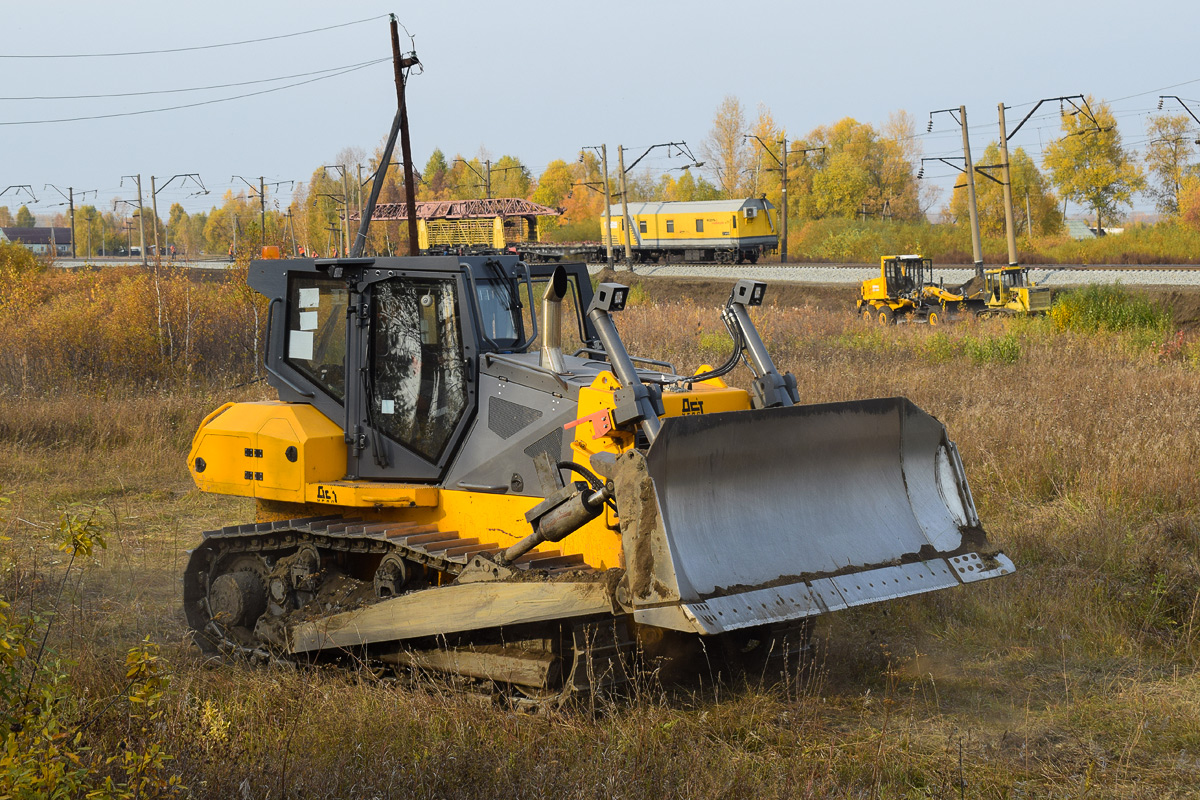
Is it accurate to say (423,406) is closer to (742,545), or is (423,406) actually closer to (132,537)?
(742,545)

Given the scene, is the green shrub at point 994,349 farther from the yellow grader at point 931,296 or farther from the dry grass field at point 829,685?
the yellow grader at point 931,296

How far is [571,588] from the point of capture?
495 centimetres

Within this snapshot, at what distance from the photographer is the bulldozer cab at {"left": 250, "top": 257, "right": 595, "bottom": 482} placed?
6.24m

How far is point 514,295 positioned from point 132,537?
5.15 m

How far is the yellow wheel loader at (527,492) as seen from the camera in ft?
16.2

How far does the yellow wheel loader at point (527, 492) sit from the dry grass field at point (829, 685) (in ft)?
1.13

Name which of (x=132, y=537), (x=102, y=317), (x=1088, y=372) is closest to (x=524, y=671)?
(x=132, y=537)

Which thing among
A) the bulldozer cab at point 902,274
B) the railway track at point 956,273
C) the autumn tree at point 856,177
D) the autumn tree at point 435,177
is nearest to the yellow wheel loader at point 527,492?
the bulldozer cab at point 902,274

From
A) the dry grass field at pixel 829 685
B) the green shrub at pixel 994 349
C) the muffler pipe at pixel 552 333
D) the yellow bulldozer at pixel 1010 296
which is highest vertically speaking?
the yellow bulldozer at pixel 1010 296

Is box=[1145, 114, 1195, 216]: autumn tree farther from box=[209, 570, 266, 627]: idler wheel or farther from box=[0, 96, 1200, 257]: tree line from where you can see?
box=[209, 570, 266, 627]: idler wheel

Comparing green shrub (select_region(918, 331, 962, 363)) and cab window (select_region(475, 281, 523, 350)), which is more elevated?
cab window (select_region(475, 281, 523, 350))

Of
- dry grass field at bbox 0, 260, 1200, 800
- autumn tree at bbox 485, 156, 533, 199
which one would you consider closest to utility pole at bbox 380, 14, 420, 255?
dry grass field at bbox 0, 260, 1200, 800

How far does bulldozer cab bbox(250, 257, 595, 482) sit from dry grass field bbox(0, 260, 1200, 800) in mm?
1412

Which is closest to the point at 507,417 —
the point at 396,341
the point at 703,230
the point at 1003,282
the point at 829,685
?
the point at 396,341
